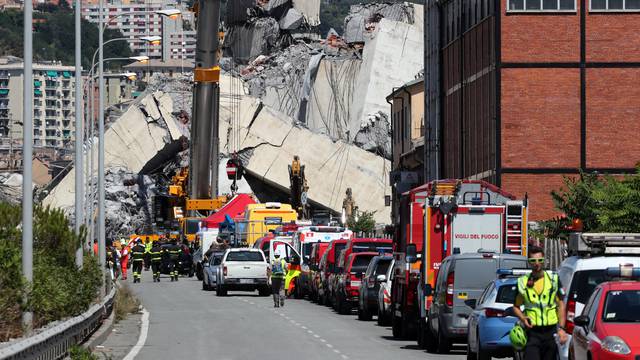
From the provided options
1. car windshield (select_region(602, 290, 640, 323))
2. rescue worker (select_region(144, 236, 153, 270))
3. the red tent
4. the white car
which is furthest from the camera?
rescue worker (select_region(144, 236, 153, 270))

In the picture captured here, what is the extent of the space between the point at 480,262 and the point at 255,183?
105m

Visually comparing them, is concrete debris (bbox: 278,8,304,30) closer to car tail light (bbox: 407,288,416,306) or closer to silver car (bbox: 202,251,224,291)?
silver car (bbox: 202,251,224,291)

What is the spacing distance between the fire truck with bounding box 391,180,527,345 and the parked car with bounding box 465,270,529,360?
6637mm

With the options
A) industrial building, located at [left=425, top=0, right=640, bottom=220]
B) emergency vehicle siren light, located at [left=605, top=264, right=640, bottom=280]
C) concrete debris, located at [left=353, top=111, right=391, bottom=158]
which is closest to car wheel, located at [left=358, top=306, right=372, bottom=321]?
emergency vehicle siren light, located at [left=605, top=264, right=640, bottom=280]

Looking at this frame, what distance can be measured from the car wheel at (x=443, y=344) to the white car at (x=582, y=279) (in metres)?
6.78

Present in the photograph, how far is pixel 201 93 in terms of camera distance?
250 ft

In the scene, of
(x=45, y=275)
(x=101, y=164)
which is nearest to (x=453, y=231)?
(x=45, y=275)

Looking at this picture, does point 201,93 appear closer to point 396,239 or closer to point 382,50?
point 396,239

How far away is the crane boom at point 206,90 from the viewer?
7612 centimetres

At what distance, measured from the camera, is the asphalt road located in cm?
2627

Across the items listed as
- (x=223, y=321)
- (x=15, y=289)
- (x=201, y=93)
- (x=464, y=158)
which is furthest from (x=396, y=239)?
(x=201, y=93)

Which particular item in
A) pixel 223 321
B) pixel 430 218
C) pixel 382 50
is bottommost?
pixel 223 321

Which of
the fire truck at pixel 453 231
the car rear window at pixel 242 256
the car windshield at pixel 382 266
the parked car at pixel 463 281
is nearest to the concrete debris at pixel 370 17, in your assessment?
the car rear window at pixel 242 256

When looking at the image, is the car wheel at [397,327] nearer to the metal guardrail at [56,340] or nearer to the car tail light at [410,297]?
the car tail light at [410,297]
